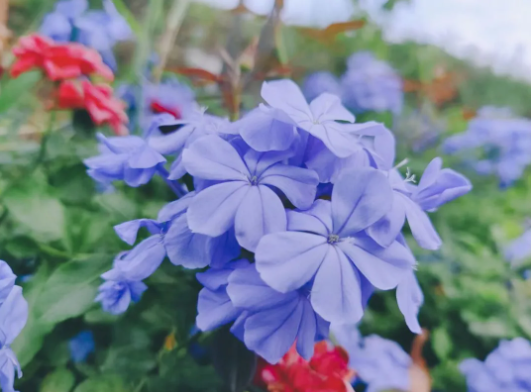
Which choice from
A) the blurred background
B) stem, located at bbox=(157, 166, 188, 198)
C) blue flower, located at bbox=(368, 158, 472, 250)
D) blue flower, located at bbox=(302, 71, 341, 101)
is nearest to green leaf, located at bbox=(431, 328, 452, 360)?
the blurred background

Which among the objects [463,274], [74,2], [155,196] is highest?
[74,2]

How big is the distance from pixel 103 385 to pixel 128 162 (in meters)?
0.22

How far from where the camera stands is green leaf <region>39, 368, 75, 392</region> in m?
0.49

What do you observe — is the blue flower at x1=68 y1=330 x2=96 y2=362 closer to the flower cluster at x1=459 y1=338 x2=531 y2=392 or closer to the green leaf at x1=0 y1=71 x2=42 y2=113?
the green leaf at x1=0 y1=71 x2=42 y2=113

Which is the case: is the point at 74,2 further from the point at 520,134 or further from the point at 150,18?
the point at 520,134

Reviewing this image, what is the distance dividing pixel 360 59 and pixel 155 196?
0.88 meters

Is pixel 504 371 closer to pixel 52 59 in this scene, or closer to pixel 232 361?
pixel 232 361

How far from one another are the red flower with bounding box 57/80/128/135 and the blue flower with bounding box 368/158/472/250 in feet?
1.45

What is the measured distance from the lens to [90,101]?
0.70 m

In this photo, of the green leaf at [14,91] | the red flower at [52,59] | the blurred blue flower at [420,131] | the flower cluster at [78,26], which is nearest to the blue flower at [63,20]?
the flower cluster at [78,26]

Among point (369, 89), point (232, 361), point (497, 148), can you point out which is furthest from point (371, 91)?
point (232, 361)

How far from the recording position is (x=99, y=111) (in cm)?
70

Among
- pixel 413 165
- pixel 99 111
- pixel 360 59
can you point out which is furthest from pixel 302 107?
pixel 360 59

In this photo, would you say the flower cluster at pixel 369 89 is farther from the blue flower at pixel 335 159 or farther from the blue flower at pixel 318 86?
the blue flower at pixel 335 159
